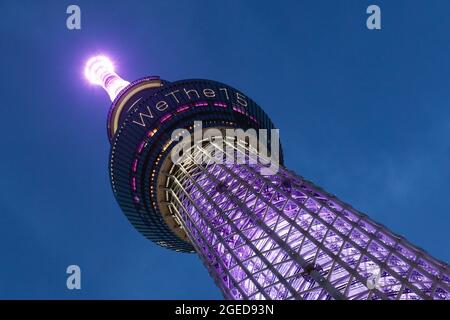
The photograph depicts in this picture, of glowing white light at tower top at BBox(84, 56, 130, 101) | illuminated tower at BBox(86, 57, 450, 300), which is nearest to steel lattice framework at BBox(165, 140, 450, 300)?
illuminated tower at BBox(86, 57, 450, 300)

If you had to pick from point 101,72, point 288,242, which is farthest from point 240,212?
point 101,72

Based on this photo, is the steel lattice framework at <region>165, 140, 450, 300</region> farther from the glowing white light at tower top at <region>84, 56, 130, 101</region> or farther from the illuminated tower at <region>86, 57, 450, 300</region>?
the glowing white light at tower top at <region>84, 56, 130, 101</region>

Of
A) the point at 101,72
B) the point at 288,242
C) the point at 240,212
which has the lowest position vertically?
the point at 288,242

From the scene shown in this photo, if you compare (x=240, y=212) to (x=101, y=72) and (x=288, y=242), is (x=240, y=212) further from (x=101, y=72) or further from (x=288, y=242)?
(x=101, y=72)

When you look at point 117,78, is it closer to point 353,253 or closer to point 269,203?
point 269,203

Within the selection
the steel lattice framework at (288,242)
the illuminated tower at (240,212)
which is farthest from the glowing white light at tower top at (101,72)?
the steel lattice framework at (288,242)
